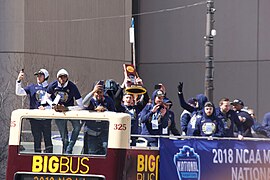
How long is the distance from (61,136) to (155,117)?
2.22 meters

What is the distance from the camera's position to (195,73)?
3039 cm

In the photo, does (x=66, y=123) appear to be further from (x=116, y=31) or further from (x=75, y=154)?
(x=116, y=31)

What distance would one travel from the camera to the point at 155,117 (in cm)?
1336

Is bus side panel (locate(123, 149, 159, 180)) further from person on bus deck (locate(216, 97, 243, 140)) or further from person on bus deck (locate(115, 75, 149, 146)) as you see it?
person on bus deck (locate(216, 97, 243, 140))

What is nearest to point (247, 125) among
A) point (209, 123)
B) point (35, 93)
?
point (209, 123)

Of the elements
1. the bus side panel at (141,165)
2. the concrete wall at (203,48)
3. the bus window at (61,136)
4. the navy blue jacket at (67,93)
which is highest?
the concrete wall at (203,48)

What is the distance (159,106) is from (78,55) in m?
16.4

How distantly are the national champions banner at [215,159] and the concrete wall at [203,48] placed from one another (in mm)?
15965

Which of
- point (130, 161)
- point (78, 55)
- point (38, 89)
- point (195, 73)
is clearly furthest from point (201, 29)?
point (130, 161)

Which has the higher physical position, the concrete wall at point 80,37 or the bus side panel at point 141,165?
the concrete wall at point 80,37

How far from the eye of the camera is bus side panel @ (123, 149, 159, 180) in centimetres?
1209

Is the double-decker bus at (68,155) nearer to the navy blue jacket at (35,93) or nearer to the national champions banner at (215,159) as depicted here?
the national champions banner at (215,159)

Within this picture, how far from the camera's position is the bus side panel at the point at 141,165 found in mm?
12094

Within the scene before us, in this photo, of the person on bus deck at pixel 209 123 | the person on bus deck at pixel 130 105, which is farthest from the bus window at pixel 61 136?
the person on bus deck at pixel 209 123
